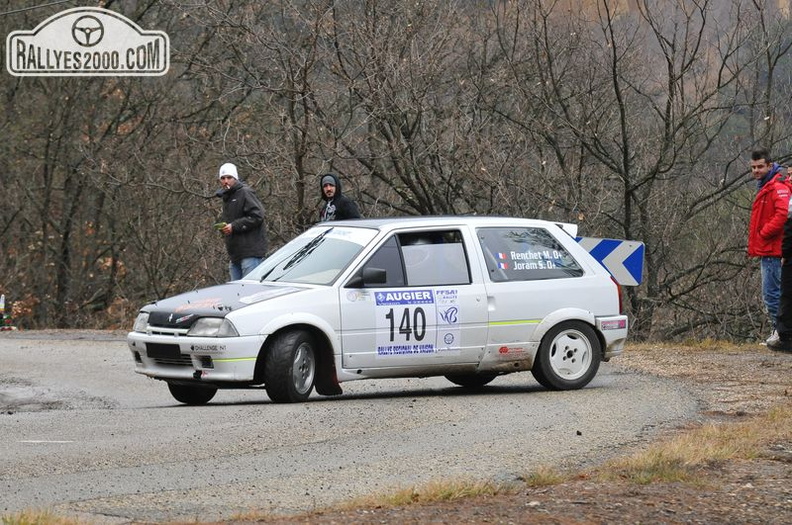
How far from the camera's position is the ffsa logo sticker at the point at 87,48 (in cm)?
3164

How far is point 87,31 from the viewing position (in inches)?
1284

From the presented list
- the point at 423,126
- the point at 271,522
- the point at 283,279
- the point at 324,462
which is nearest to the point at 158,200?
the point at 423,126

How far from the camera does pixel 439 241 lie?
12547 millimetres

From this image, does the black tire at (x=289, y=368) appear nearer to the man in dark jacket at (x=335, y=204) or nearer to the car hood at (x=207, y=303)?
the car hood at (x=207, y=303)

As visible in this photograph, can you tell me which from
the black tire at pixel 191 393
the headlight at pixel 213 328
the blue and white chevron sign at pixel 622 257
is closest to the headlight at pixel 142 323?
the black tire at pixel 191 393

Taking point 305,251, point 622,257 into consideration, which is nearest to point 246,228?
point 305,251

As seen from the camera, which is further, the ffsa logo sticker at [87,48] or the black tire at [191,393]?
the ffsa logo sticker at [87,48]

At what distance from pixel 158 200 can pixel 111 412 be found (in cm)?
1922

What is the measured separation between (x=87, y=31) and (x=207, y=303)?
22.4 meters

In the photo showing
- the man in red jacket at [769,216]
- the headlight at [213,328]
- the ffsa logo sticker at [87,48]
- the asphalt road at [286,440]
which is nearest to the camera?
the asphalt road at [286,440]

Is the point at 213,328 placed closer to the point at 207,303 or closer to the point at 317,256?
the point at 207,303

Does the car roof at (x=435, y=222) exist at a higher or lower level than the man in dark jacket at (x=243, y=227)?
lower

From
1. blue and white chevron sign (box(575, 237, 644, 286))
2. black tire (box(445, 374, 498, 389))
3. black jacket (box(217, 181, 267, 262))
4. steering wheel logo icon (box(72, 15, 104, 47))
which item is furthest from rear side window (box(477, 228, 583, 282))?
steering wheel logo icon (box(72, 15, 104, 47))

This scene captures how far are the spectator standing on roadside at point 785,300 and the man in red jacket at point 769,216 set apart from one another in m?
0.13
